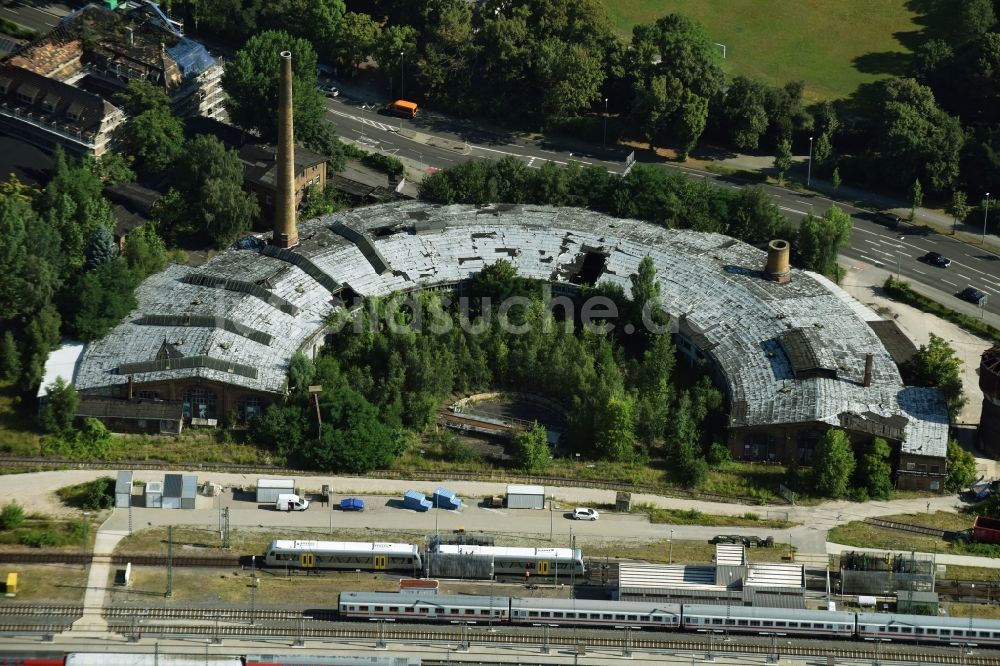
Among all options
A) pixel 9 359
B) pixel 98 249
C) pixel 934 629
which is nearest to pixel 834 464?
pixel 934 629

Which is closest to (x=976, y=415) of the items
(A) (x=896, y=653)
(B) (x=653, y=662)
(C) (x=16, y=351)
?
(A) (x=896, y=653)

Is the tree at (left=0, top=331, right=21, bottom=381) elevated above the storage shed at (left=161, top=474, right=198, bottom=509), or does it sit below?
above

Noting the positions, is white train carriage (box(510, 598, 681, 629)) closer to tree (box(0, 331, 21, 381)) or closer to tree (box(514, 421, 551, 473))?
tree (box(514, 421, 551, 473))

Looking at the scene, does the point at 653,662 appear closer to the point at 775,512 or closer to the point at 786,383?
the point at 775,512

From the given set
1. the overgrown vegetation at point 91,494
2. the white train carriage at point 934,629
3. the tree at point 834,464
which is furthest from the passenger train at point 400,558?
the tree at point 834,464

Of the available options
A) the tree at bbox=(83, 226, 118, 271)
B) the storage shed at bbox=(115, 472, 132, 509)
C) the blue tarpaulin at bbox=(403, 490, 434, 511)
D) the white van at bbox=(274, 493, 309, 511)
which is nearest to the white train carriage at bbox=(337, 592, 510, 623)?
the blue tarpaulin at bbox=(403, 490, 434, 511)

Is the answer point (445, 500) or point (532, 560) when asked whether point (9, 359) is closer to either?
point (445, 500)

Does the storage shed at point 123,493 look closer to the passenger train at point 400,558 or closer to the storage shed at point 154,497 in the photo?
the storage shed at point 154,497
